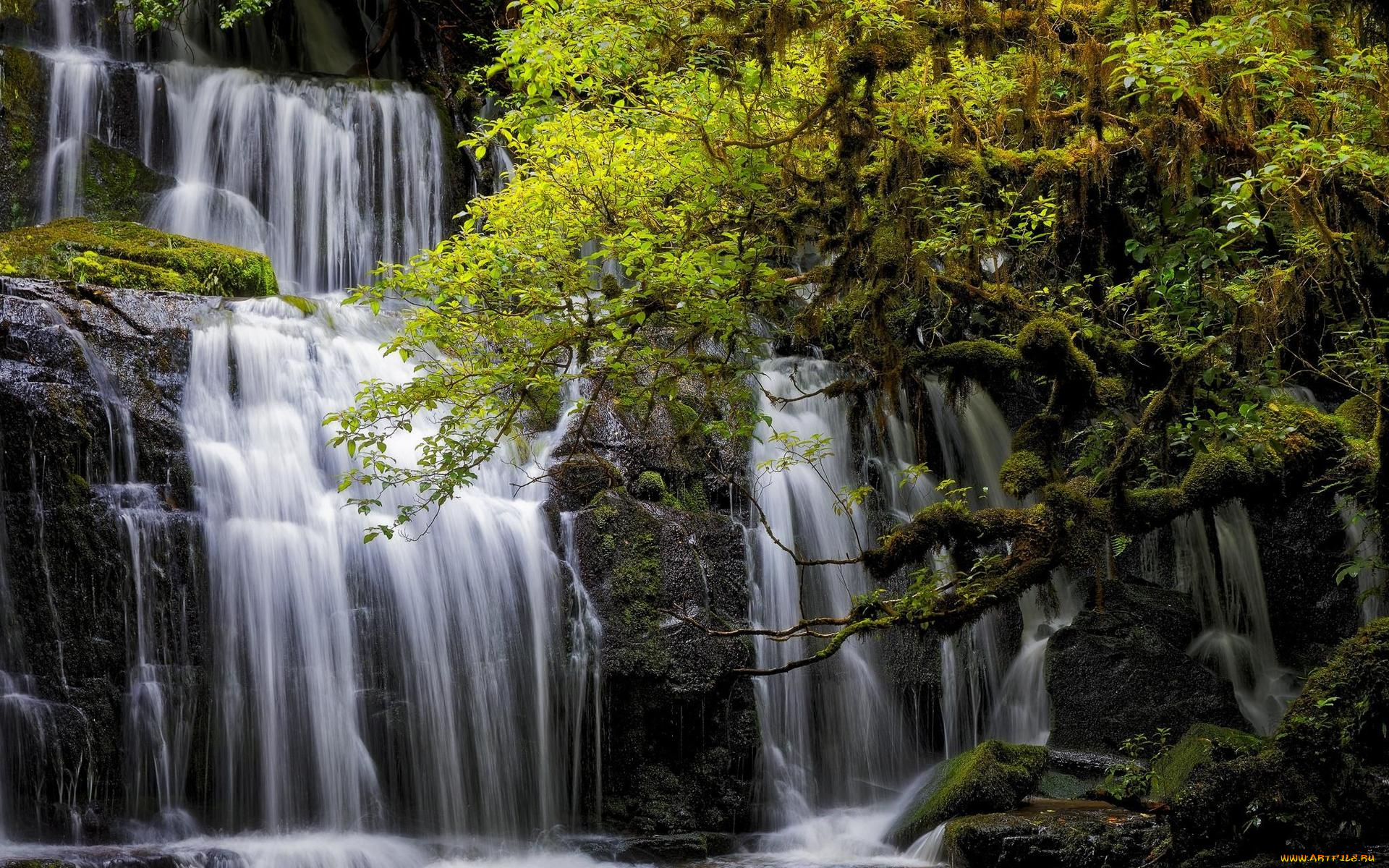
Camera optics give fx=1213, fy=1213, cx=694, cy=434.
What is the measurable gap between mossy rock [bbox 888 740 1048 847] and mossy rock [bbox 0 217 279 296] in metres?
7.26

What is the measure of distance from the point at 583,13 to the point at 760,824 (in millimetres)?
6063

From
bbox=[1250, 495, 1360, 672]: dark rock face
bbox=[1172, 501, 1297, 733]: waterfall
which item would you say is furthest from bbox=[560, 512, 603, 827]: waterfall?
bbox=[1250, 495, 1360, 672]: dark rock face

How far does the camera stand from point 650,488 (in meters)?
9.91

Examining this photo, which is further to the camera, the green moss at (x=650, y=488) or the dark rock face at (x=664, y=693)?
the green moss at (x=650, y=488)

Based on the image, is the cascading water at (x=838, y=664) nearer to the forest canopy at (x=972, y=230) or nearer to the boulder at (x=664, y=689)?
the boulder at (x=664, y=689)

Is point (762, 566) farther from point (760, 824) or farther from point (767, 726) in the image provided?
point (760, 824)

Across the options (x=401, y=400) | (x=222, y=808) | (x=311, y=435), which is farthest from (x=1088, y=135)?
(x=222, y=808)

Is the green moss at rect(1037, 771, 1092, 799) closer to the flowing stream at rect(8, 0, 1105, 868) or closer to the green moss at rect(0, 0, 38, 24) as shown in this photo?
the flowing stream at rect(8, 0, 1105, 868)

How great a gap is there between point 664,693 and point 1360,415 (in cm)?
497

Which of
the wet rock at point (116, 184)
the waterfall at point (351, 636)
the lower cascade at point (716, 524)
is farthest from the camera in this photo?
the wet rock at point (116, 184)

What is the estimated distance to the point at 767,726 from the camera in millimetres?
10000

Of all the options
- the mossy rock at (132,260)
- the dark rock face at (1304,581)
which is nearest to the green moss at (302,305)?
the mossy rock at (132,260)

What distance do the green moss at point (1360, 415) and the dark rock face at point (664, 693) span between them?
447 cm

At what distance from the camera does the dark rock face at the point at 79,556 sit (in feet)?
24.6
